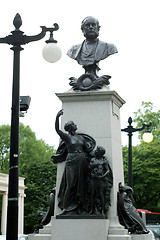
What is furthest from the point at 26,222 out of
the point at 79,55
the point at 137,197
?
the point at 79,55

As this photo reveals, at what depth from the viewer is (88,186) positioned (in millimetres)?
12688

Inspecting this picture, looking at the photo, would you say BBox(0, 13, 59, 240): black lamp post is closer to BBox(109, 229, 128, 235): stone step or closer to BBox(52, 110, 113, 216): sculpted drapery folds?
BBox(52, 110, 113, 216): sculpted drapery folds

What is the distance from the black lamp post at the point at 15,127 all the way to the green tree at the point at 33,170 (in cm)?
4843

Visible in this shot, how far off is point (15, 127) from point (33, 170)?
55.4m

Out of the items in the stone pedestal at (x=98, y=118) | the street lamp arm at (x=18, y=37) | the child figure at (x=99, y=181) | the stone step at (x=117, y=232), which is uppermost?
the street lamp arm at (x=18, y=37)

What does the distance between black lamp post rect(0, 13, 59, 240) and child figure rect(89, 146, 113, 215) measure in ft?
9.00

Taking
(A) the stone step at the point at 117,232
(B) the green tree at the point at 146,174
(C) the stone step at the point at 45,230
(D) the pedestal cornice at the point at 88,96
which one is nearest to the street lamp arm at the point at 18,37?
(D) the pedestal cornice at the point at 88,96

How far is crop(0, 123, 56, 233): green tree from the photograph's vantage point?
62606mm

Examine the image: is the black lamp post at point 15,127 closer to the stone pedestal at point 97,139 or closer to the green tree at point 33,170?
the stone pedestal at point 97,139

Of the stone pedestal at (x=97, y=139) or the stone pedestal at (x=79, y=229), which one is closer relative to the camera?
the stone pedestal at (x=79, y=229)

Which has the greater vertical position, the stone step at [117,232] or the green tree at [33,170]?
the green tree at [33,170]

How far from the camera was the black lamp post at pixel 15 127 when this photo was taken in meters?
9.98

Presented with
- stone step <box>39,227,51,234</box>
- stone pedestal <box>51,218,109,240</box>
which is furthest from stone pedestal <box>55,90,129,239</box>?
stone pedestal <box>51,218,109,240</box>

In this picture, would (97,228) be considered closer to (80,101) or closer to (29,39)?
(80,101)
